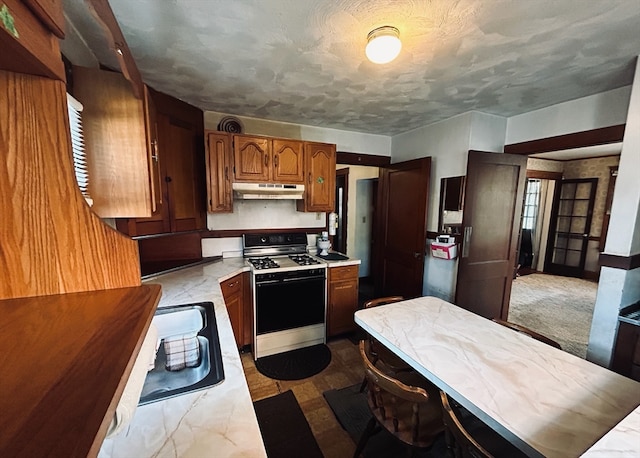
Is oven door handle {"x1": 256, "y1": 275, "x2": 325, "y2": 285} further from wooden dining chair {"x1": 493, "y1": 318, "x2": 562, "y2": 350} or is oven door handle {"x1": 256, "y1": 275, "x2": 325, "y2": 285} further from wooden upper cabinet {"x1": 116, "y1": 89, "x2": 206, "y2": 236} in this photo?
wooden dining chair {"x1": 493, "y1": 318, "x2": 562, "y2": 350}

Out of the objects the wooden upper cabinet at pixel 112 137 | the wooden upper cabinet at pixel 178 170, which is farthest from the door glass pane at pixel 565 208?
the wooden upper cabinet at pixel 112 137

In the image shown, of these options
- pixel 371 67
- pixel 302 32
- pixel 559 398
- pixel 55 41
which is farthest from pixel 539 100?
pixel 55 41

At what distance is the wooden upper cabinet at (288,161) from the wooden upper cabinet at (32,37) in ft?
7.45

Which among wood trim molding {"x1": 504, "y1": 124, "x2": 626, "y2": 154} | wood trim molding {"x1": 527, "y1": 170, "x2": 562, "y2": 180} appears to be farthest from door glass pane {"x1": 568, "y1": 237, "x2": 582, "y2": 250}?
wood trim molding {"x1": 504, "y1": 124, "x2": 626, "y2": 154}

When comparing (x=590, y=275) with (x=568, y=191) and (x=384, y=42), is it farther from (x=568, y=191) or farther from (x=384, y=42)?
(x=384, y=42)

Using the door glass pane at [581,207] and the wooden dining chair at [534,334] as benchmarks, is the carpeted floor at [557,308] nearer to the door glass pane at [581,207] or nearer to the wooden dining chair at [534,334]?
the door glass pane at [581,207]

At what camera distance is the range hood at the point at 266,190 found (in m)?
2.62

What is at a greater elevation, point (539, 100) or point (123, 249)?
point (539, 100)

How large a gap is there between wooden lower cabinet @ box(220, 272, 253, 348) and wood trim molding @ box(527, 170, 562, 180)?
5.62 m

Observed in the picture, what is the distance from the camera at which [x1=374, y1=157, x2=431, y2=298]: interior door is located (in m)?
3.10

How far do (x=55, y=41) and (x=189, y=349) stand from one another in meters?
1.10

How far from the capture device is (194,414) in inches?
31.2

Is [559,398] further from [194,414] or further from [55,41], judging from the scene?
[55,41]

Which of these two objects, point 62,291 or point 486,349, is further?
point 486,349
